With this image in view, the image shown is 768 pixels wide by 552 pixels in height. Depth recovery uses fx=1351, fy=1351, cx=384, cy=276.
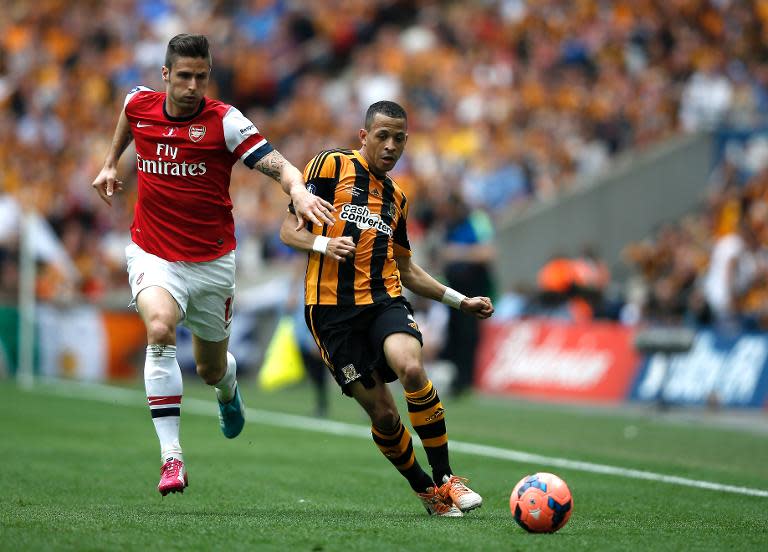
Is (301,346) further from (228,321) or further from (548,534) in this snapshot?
(548,534)

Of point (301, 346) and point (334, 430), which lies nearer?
point (334, 430)

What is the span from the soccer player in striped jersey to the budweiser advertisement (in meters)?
10.00

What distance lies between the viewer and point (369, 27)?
30438 mm

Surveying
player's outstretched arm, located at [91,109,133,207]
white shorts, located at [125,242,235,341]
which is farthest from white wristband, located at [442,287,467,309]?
player's outstretched arm, located at [91,109,133,207]

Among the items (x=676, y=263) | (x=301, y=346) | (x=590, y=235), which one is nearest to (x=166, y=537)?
(x=301, y=346)

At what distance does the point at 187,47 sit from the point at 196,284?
1418 mm

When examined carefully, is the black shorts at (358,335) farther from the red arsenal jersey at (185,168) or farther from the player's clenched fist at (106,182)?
the player's clenched fist at (106,182)

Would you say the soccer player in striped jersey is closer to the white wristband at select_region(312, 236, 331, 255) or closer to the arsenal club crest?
the white wristband at select_region(312, 236, 331, 255)

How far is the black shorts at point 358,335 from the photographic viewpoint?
294 inches

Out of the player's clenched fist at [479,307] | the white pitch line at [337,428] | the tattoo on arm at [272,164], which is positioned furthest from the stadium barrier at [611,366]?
the tattoo on arm at [272,164]

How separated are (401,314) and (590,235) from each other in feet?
51.3

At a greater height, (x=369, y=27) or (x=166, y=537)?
(x=369, y=27)

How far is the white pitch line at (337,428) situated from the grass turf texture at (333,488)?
0.22 meters

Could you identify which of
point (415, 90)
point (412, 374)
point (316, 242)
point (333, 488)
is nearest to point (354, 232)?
point (316, 242)
